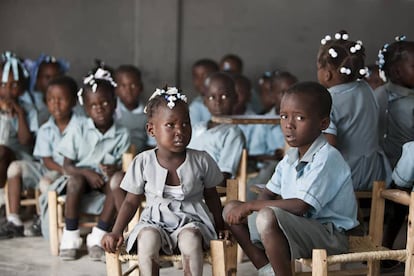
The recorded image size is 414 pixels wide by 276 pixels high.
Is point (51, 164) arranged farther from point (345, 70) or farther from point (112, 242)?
point (345, 70)

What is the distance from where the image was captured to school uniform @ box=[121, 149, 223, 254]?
303 centimetres

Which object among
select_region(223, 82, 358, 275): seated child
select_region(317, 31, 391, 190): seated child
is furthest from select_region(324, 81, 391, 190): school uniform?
select_region(223, 82, 358, 275): seated child

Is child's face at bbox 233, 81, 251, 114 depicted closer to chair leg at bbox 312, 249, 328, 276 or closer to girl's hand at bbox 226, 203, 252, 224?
girl's hand at bbox 226, 203, 252, 224

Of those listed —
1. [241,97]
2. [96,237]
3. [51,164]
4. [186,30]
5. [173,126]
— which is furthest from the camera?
[186,30]

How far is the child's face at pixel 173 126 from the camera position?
3.04 meters

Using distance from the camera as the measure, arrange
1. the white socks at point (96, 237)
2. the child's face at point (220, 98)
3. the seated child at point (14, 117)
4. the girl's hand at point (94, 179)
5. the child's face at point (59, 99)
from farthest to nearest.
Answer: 1. the seated child at point (14, 117)
2. the child's face at point (59, 99)
3. the child's face at point (220, 98)
4. the girl's hand at point (94, 179)
5. the white socks at point (96, 237)

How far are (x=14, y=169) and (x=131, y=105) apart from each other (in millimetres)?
1072

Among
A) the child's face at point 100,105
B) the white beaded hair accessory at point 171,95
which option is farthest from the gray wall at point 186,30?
the white beaded hair accessory at point 171,95

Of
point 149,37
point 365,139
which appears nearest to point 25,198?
point 149,37

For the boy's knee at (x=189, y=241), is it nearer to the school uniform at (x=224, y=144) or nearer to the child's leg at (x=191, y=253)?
the child's leg at (x=191, y=253)

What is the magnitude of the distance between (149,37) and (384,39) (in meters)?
2.12

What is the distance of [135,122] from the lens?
517 centimetres

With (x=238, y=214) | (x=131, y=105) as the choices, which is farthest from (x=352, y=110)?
(x=131, y=105)

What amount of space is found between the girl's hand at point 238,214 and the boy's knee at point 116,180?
3.67 ft
